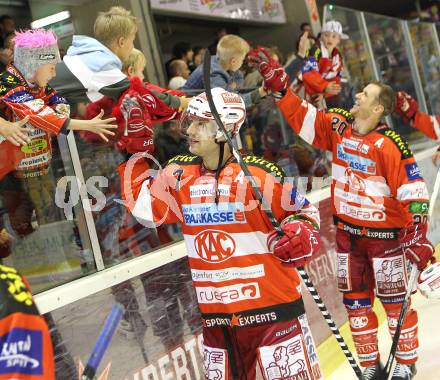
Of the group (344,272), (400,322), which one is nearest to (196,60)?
(344,272)

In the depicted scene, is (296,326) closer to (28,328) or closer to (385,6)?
(28,328)

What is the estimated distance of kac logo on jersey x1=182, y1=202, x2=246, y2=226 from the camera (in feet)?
8.14

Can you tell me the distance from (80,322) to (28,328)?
149 cm

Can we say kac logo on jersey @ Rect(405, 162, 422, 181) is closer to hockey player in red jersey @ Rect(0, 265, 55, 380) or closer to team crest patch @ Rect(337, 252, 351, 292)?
team crest patch @ Rect(337, 252, 351, 292)

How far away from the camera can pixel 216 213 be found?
250 centimetres

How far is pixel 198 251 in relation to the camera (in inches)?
100

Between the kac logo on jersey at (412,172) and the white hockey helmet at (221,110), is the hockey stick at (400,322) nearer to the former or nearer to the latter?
the kac logo on jersey at (412,172)

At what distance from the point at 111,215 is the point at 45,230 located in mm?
386

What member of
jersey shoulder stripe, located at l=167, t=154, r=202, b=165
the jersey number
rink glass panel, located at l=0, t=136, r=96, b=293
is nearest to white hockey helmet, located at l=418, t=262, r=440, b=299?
the jersey number

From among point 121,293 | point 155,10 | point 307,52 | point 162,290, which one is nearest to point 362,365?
point 162,290

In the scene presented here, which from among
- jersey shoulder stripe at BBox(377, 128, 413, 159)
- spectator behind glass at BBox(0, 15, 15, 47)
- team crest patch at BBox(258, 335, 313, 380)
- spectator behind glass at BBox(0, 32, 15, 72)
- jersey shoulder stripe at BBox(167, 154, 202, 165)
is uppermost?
spectator behind glass at BBox(0, 15, 15, 47)

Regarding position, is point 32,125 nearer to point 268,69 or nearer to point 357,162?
point 268,69

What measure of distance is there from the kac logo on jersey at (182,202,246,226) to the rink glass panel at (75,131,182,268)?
640 mm

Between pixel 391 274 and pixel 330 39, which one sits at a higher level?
pixel 330 39
